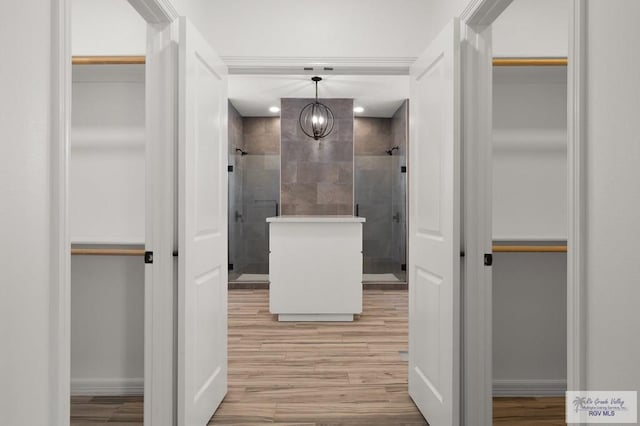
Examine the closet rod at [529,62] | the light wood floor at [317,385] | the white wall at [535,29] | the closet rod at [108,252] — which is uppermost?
the white wall at [535,29]

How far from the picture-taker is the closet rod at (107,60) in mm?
2453

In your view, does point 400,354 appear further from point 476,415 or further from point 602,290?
point 602,290

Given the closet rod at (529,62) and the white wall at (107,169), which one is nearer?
the closet rod at (529,62)

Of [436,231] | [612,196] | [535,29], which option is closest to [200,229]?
[436,231]

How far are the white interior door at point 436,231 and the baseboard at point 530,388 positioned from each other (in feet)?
1.95

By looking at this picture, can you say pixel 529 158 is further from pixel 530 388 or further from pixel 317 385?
pixel 317 385

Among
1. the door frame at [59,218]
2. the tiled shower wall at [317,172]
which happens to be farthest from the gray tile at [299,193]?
the door frame at [59,218]

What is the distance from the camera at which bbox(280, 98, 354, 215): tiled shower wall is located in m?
6.86

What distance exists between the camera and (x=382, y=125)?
24.6 feet

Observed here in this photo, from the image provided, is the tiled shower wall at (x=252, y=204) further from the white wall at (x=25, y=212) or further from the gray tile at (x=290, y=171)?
the white wall at (x=25, y=212)

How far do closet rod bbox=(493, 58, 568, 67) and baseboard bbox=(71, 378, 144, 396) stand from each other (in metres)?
2.74

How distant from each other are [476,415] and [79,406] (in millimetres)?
2141

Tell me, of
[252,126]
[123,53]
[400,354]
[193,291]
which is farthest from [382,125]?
[193,291]

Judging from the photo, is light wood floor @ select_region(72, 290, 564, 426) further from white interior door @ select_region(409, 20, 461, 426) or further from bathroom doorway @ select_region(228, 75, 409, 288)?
bathroom doorway @ select_region(228, 75, 409, 288)
